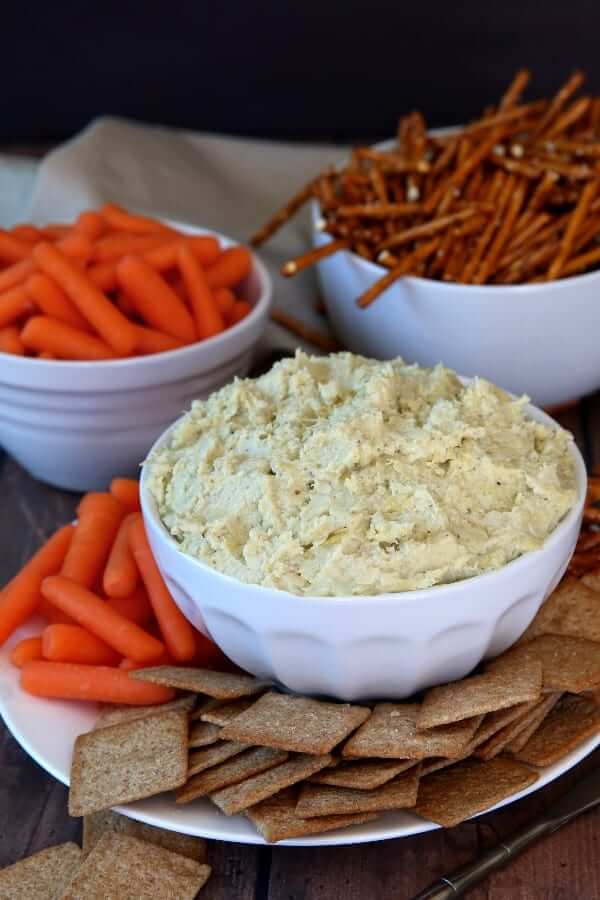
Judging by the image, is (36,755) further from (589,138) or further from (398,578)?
(589,138)

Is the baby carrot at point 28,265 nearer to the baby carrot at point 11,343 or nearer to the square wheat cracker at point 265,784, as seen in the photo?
the baby carrot at point 11,343

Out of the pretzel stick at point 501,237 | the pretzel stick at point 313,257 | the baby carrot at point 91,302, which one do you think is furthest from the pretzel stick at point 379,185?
the baby carrot at point 91,302

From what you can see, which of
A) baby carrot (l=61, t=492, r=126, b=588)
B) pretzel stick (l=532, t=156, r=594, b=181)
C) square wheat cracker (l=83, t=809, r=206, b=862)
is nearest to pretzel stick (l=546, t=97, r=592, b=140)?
pretzel stick (l=532, t=156, r=594, b=181)

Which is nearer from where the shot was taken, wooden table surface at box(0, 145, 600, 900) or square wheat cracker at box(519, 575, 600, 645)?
wooden table surface at box(0, 145, 600, 900)

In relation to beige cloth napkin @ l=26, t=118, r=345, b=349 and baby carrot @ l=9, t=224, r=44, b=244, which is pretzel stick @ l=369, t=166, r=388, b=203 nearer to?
beige cloth napkin @ l=26, t=118, r=345, b=349

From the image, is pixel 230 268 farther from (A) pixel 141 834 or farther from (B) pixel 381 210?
(A) pixel 141 834

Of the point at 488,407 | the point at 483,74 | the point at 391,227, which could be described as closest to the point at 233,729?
the point at 488,407
